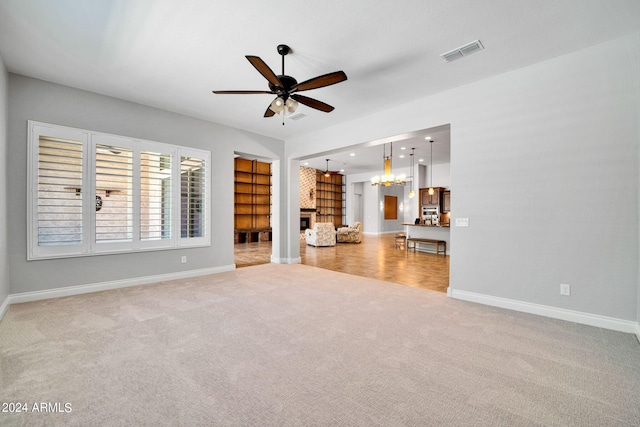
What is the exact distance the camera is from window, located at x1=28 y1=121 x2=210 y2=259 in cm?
384

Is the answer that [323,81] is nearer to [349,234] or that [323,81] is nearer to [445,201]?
[349,234]

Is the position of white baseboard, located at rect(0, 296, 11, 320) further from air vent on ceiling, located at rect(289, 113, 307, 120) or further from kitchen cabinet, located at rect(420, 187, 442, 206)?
kitchen cabinet, located at rect(420, 187, 442, 206)

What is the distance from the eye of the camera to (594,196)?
303 centimetres

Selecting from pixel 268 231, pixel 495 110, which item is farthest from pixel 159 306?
pixel 268 231

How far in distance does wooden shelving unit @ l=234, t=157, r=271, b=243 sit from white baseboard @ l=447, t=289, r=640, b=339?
323 inches

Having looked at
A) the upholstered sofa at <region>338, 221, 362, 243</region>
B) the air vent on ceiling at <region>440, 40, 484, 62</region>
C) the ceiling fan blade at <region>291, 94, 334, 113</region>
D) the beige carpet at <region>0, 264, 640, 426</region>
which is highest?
the air vent on ceiling at <region>440, 40, 484, 62</region>

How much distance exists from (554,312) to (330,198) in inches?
455

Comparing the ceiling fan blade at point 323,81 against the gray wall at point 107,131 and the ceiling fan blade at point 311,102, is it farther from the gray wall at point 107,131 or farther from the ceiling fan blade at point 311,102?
the gray wall at point 107,131

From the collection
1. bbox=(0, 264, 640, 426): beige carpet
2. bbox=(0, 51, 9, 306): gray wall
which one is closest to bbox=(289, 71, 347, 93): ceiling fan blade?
bbox=(0, 264, 640, 426): beige carpet

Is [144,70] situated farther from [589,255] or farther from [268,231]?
[268,231]

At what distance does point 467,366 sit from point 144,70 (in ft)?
15.9

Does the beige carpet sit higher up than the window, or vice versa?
the window

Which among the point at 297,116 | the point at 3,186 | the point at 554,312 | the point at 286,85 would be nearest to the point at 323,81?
the point at 286,85

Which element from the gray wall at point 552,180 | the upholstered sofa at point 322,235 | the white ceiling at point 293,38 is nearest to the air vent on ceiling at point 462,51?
the white ceiling at point 293,38
